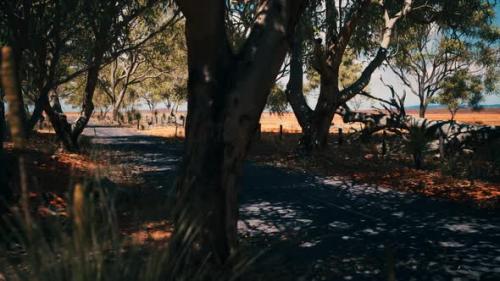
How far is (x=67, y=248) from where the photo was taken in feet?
6.22

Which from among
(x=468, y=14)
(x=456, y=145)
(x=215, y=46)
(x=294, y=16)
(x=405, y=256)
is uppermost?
(x=468, y=14)

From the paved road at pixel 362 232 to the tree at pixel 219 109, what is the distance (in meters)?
0.79

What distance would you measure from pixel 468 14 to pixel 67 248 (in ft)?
62.3

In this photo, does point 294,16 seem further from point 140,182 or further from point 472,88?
point 472,88

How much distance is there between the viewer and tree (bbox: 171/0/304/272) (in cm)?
492

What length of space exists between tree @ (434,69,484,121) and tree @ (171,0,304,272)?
41.5 meters

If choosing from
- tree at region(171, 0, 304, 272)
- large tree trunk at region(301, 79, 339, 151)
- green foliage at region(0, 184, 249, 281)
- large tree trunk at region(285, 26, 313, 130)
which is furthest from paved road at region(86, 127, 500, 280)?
large tree trunk at region(285, 26, 313, 130)

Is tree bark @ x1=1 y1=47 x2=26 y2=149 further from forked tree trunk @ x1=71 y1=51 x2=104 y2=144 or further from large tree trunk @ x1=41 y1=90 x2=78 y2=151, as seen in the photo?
large tree trunk @ x1=41 y1=90 x2=78 y2=151

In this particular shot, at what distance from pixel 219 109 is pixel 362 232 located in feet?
13.8

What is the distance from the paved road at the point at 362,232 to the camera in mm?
6094

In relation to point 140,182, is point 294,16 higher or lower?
higher

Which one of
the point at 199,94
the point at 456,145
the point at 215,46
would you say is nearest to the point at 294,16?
the point at 215,46

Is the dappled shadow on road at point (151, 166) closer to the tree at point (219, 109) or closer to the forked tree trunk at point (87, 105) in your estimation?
the forked tree trunk at point (87, 105)

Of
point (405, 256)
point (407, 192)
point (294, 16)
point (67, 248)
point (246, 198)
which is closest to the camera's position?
point (67, 248)
